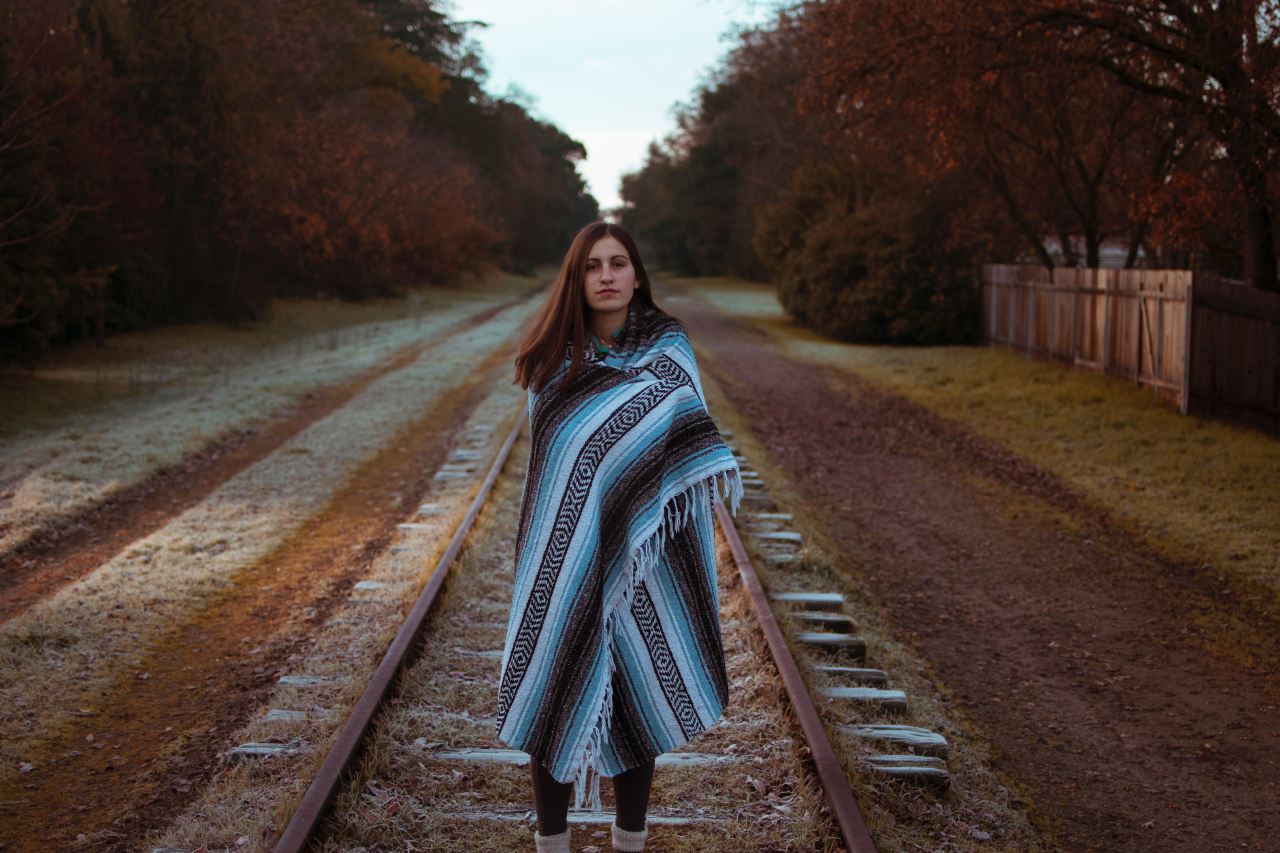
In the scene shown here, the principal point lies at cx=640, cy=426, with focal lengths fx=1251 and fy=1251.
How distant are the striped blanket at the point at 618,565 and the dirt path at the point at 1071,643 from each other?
2.07 meters

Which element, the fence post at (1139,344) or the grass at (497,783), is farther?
the fence post at (1139,344)

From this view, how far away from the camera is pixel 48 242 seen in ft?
62.2

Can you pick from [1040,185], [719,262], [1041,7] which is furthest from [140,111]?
[719,262]

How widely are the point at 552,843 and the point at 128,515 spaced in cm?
783

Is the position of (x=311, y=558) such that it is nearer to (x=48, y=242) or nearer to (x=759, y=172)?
(x=48, y=242)

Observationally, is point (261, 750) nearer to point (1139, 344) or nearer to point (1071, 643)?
point (1071, 643)

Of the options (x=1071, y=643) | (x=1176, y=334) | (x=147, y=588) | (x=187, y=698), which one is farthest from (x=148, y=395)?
(x=1071, y=643)

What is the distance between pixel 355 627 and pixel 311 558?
84.6 inches

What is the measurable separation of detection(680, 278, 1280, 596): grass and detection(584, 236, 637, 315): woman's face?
242 inches

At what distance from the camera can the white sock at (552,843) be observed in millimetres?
3467

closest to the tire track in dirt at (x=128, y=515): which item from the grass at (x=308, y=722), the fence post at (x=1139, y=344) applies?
the grass at (x=308, y=722)

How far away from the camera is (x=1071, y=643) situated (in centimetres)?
704

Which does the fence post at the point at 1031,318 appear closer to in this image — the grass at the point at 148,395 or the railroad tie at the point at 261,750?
the grass at the point at 148,395

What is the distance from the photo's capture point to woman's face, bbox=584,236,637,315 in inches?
131
